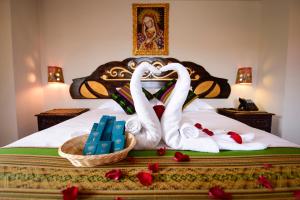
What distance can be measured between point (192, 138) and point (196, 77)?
1.97 m

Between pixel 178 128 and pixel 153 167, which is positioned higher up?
pixel 178 128

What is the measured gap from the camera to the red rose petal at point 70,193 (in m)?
0.73

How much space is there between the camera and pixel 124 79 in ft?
9.52

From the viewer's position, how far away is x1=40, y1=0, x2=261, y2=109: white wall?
2.87 m

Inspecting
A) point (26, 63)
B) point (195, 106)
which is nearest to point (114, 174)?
point (195, 106)

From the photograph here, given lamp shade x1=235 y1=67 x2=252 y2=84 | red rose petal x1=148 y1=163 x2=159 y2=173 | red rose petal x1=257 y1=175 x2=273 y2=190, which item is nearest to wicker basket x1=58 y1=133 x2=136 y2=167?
red rose petal x1=148 y1=163 x2=159 y2=173

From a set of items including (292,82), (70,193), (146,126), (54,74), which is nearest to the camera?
(70,193)

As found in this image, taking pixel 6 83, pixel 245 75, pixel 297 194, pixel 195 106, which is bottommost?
pixel 297 194

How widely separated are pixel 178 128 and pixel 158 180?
0.39 metres

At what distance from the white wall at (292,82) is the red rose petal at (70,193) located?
274cm

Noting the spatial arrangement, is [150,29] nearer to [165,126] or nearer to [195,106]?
[195,106]

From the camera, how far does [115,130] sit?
3.40ft

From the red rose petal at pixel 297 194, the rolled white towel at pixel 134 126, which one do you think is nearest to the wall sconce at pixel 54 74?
the rolled white towel at pixel 134 126

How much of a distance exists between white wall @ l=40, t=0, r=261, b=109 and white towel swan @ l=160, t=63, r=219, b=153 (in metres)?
1.86
